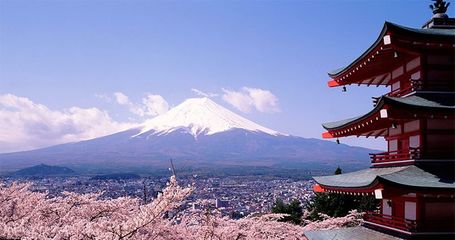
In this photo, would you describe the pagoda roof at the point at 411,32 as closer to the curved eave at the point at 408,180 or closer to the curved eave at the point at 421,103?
the curved eave at the point at 421,103

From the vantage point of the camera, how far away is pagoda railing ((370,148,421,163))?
8.15 meters

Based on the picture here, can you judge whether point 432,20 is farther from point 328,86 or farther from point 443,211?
point 443,211

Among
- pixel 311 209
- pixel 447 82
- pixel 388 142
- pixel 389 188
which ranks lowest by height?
pixel 311 209

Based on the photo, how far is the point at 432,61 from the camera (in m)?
8.54

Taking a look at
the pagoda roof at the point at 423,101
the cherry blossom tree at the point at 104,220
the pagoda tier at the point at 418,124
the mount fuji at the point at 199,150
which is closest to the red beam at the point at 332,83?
the pagoda tier at the point at 418,124

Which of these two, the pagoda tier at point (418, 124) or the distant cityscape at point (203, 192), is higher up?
the pagoda tier at point (418, 124)

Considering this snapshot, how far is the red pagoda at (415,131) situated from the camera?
7.71 m

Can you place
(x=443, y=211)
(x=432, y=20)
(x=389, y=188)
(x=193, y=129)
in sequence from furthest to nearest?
(x=193, y=129), (x=432, y=20), (x=443, y=211), (x=389, y=188)

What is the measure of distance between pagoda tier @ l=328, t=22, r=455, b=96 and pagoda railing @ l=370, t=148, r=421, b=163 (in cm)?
110

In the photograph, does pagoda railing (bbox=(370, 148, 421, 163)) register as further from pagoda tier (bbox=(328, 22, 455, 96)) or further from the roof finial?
the roof finial

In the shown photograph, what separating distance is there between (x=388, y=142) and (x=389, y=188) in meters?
2.65

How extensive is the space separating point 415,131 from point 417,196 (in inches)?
46.2

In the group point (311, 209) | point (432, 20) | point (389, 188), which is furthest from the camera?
point (311, 209)

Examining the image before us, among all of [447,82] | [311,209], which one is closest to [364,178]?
[447,82]
